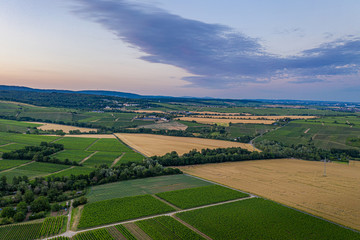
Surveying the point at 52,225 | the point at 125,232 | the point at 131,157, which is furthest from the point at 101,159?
the point at 125,232

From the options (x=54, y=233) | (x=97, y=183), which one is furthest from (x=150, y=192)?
(x=54, y=233)

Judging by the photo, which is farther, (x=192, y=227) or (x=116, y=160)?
(x=116, y=160)

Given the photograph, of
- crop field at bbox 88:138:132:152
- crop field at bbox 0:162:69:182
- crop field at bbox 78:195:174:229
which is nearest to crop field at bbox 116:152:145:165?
crop field at bbox 88:138:132:152

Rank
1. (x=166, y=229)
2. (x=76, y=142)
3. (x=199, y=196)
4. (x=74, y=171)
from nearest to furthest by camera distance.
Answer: (x=166, y=229) < (x=199, y=196) < (x=74, y=171) < (x=76, y=142)

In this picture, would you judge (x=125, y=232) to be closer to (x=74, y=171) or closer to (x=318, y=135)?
(x=74, y=171)

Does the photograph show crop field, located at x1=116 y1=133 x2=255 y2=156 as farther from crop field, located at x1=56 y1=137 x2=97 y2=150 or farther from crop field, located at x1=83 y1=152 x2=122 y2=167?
crop field, located at x1=56 y1=137 x2=97 y2=150

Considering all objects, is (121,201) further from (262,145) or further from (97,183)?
(262,145)

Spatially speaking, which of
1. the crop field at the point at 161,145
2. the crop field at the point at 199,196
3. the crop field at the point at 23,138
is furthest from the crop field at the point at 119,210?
the crop field at the point at 23,138

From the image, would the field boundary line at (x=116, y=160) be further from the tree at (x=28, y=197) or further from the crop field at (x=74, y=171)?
the tree at (x=28, y=197)
